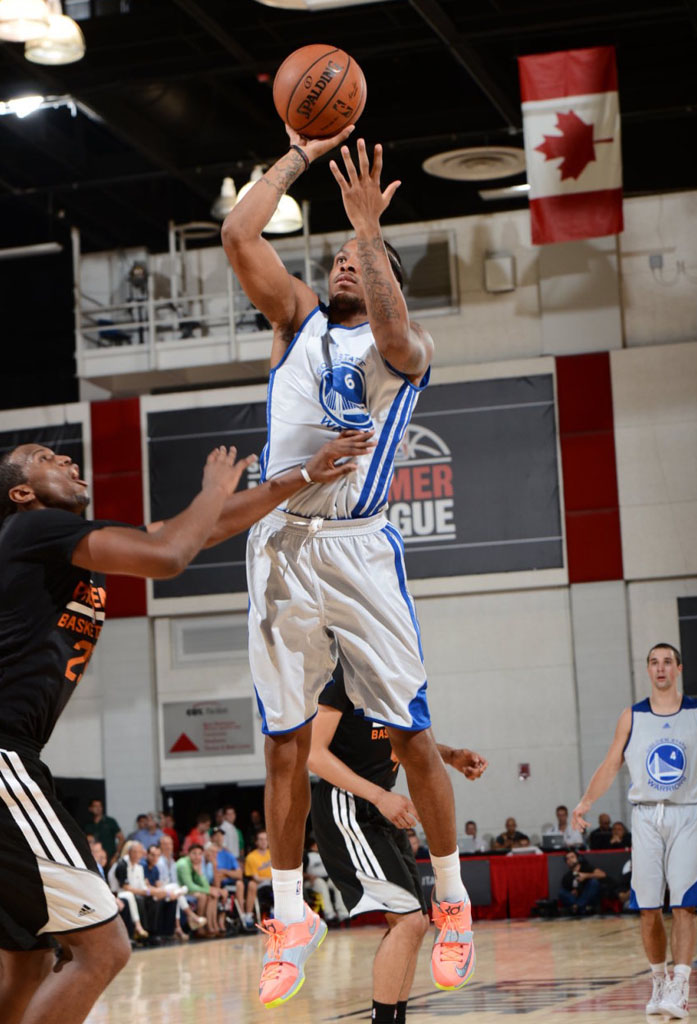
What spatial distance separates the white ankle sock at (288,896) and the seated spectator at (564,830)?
14.0m

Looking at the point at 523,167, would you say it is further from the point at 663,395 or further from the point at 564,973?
the point at 564,973

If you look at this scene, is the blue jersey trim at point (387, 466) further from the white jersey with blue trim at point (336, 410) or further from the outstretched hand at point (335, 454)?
the outstretched hand at point (335, 454)

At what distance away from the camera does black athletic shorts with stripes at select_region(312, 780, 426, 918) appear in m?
6.16

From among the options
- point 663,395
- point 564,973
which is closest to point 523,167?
point 663,395

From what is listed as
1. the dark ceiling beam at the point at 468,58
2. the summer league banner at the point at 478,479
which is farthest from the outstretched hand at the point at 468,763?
the summer league banner at the point at 478,479

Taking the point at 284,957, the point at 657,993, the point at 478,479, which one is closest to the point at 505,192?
the point at 478,479

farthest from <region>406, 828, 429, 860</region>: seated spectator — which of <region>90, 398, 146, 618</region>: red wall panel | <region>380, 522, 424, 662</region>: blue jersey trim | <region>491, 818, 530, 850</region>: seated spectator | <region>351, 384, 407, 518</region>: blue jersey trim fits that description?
<region>351, 384, 407, 518</region>: blue jersey trim

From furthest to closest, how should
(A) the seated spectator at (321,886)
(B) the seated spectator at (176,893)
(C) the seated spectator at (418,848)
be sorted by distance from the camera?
(A) the seated spectator at (321,886), (C) the seated spectator at (418,848), (B) the seated spectator at (176,893)

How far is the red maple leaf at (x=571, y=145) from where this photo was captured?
15.8 metres

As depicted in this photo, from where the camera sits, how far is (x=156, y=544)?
4.46 metres

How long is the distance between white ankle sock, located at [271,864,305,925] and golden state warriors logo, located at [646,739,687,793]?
3946mm

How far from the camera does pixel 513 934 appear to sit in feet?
50.2

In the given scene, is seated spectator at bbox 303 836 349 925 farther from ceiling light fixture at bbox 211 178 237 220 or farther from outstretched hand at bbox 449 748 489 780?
outstretched hand at bbox 449 748 489 780

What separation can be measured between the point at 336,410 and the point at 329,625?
32.0 inches
